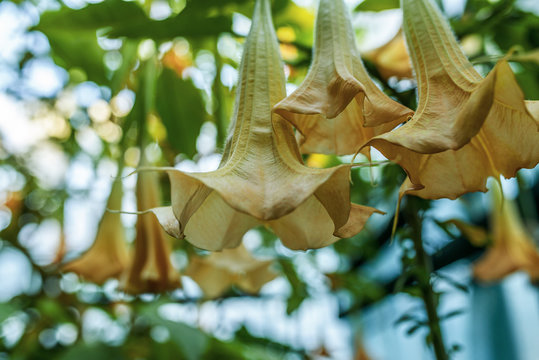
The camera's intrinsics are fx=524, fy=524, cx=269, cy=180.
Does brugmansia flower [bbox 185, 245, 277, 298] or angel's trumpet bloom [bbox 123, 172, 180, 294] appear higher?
angel's trumpet bloom [bbox 123, 172, 180, 294]

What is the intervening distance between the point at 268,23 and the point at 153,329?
808 millimetres

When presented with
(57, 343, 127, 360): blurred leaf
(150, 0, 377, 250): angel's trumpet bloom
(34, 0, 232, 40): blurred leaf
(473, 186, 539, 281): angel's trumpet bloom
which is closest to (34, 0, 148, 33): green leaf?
(34, 0, 232, 40): blurred leaf

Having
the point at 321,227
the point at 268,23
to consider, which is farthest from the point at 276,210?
the point at 268,23

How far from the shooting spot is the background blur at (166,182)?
580 mm

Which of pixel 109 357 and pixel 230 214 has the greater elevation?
pixel 230 214

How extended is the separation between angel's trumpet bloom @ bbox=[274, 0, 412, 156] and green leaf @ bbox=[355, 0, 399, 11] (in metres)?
0.26

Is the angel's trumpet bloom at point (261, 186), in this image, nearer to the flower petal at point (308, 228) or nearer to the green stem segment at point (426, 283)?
the flower petal at point (308, 228)

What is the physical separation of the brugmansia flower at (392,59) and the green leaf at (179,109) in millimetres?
247

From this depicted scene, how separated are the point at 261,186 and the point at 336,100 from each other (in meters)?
0.08

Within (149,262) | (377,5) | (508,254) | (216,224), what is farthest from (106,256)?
(508,254)

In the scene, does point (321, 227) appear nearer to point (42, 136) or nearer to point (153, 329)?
point (153, 329)

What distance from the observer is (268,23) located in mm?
441

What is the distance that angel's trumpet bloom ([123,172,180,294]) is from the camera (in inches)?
24.7

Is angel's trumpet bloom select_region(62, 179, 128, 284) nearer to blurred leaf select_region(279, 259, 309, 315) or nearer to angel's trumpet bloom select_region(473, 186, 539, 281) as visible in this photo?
blurred leaf select_region(279, 259, 309, 315)
